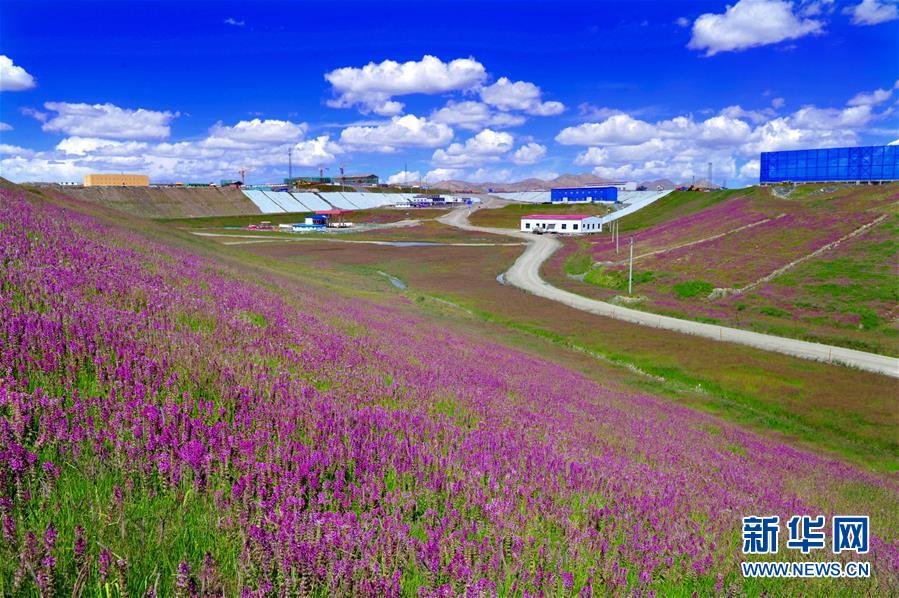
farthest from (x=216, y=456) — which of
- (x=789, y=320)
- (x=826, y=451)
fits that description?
(x=789, y=320)

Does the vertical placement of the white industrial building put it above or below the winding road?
above

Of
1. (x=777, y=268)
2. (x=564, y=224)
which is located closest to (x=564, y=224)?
(x=564, y=224)

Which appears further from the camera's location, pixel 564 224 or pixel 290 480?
pixel 564 224

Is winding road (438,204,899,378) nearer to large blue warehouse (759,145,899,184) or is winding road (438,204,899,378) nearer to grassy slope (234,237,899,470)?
grassy slope (234,237,899,470)

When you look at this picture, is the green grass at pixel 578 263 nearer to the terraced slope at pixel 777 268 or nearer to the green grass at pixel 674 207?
the terraced slope at pixel 777 268

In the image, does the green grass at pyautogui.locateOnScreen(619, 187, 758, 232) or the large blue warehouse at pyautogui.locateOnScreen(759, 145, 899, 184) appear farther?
the green grass at pyautogui.locateOnScreen(619, 187, 758, 232)

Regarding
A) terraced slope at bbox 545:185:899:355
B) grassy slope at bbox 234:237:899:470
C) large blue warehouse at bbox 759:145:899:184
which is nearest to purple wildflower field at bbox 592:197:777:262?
terraced slope at bbox 545:185:899:355

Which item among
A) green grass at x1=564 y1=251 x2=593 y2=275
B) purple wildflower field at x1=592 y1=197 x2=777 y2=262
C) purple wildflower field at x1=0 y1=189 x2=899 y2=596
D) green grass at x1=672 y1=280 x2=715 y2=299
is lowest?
green grass at x1=672 y1=280 x2=715 y2=299

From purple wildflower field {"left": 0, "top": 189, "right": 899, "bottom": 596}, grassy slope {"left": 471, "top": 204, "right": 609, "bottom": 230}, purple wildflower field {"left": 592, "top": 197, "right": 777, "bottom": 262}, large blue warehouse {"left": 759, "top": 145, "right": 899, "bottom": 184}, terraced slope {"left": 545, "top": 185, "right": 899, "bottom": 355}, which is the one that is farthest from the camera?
grassy slope {"left": 471, "top": 204, "right": 609, "bottom": 230}

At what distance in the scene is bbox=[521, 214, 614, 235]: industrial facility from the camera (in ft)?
479

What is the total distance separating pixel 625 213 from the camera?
174 metres

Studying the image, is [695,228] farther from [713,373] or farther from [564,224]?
[713,373]

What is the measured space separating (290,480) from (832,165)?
14222cm

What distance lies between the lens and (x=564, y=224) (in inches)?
5846
